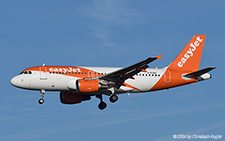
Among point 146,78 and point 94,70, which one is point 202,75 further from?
point 94,70

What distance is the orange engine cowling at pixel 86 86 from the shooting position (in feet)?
158

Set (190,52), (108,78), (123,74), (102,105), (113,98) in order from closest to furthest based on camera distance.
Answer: (123,74), (108,78), (113,98), (102,105), (190,52)

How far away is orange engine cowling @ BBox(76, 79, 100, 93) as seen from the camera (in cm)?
4825

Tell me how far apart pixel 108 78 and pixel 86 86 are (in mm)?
2647

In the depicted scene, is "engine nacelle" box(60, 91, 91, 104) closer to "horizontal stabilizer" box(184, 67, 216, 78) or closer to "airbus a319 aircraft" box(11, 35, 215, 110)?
"airbus a319 aircraft" box(11, 35, 215, 110)

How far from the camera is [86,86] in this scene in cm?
4838

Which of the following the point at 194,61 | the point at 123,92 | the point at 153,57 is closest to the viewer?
the point at 153,57

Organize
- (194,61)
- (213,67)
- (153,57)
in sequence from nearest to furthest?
(153,57) < (213,67) < (194,61)

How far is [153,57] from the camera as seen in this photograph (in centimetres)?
4331

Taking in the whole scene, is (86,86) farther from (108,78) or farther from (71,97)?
(71,97)

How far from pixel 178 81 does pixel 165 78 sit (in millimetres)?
1598

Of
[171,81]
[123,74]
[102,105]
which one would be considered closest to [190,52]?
[171,81]

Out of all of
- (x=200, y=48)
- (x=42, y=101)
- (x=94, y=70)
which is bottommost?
(x=42, y=101)

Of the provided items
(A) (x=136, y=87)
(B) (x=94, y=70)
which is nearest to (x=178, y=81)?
(A) (x=136, y=87)
